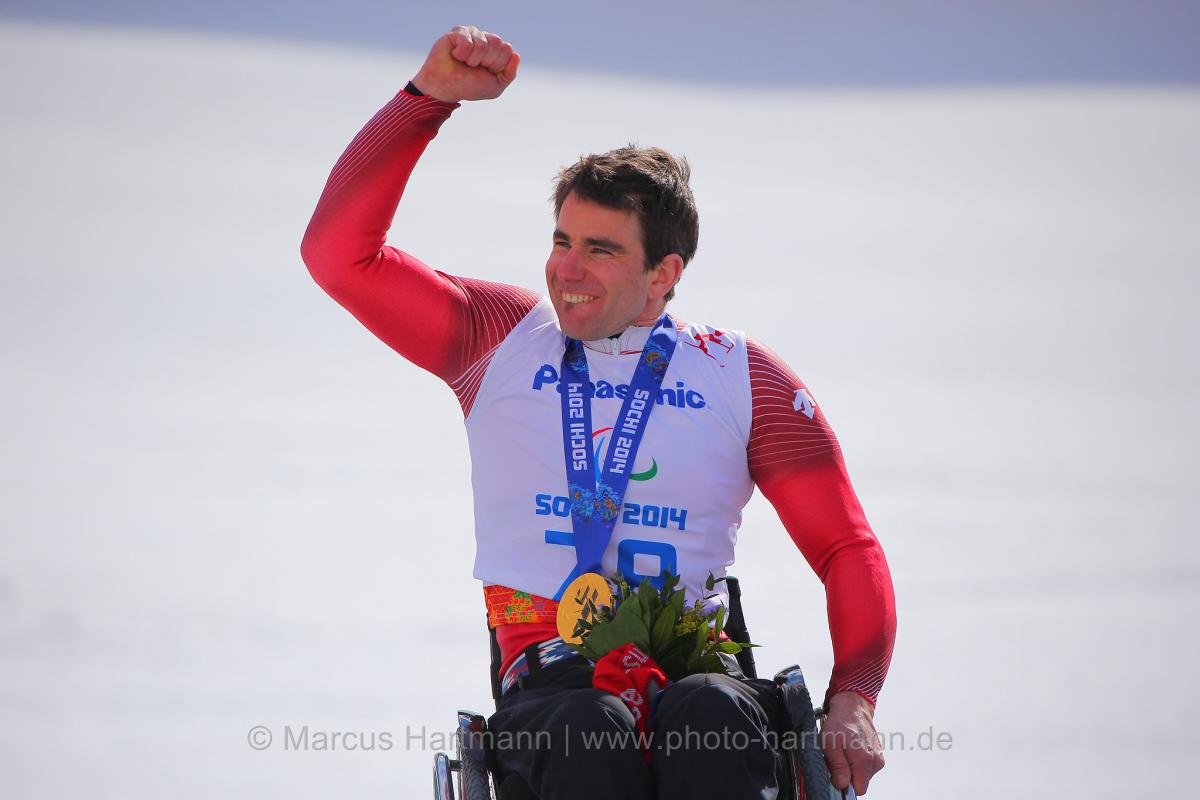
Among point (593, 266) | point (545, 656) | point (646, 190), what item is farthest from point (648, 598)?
point (646, 190)

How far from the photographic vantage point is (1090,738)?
4918mm

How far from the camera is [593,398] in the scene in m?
2.90

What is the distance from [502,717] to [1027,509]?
5202 mm

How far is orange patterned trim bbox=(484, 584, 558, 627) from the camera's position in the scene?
9.06 ft

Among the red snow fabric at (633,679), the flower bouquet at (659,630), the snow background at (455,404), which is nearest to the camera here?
the red snow fabric at (633,679)

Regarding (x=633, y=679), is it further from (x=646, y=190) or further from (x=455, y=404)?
(x=455, y=404)

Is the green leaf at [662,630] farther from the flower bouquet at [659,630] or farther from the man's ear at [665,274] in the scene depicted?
the man's ear at [665,274]

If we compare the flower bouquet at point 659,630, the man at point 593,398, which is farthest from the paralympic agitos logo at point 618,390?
the flower bouquet at point 659,630

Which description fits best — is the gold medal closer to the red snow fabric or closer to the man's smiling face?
the red snow fabric

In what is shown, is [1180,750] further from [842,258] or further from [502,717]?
[842,258]

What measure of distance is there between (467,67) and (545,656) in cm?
102

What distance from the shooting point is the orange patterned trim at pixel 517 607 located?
2.76 meters

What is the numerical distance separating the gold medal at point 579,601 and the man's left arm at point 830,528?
394mm

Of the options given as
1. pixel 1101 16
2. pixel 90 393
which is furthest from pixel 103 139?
pixel 1101 16
